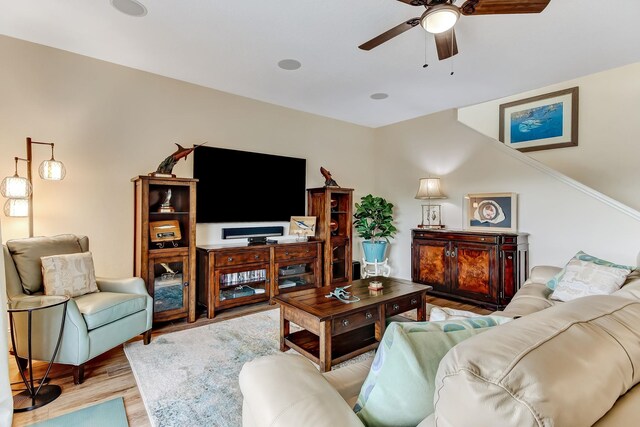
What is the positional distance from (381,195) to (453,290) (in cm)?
213

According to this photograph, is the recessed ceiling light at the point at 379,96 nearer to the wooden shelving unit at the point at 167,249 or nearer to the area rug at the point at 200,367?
the wooden shelving unit at the point at 167,249

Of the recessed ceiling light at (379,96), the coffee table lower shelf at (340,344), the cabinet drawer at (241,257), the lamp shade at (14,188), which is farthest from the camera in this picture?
the recessed ceiling light at (379,96)

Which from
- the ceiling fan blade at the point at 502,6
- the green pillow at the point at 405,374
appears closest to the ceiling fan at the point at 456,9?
the ceiling fan blade at the point at 502,6

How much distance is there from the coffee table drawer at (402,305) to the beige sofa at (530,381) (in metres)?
1.71

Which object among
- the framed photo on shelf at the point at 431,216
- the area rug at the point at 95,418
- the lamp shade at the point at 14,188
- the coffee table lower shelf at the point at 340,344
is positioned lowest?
the area rug at the point at 95,418

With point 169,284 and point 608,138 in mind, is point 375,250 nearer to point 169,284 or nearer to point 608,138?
point 169,284

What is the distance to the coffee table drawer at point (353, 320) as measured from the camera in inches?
88.5

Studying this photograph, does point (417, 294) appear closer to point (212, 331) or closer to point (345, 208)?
point (212, 331)

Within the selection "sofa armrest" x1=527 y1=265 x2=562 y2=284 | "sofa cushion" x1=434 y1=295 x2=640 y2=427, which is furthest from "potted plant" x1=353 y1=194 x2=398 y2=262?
"sofa cushion" x1=434 y1=295 x2=640 y2=427

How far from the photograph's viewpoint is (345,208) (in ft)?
16.1

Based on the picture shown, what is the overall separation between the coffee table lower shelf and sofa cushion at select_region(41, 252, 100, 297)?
1.66 meters

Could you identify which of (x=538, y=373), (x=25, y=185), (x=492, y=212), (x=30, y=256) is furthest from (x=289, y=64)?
(x=538, y=373)

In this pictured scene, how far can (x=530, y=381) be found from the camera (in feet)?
1.82

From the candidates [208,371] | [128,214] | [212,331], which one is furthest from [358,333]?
[128,214]
